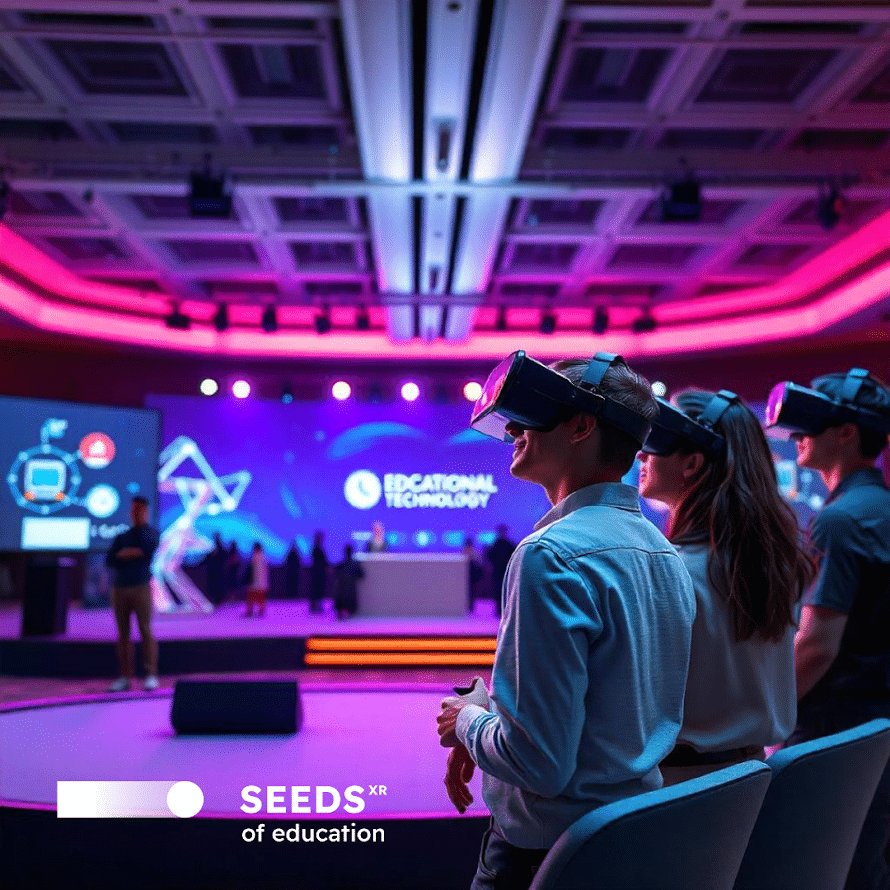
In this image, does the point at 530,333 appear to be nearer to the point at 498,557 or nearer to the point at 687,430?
the point at 498,557

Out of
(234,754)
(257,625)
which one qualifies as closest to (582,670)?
(234,754)

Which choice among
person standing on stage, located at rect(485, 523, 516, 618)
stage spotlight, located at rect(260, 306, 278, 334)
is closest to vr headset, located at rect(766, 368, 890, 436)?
person standing on stage, located at rect(485, 523, 516, 618)

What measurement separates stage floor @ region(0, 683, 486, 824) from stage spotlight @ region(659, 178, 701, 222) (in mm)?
3913

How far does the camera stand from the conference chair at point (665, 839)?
95cm

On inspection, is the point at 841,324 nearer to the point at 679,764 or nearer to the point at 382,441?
the point at 382,441

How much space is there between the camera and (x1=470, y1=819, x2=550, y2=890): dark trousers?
113 centimetres

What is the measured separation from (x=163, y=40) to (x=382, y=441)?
758 cm

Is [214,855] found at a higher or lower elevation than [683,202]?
lower

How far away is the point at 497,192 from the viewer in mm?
6508

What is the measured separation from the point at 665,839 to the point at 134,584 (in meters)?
5.98

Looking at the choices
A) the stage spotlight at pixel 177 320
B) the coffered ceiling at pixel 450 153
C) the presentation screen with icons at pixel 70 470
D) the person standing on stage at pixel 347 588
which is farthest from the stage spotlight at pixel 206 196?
the person standing on stage at pixel 347 588

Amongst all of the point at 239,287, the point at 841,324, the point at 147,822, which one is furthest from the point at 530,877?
the point at 239,287

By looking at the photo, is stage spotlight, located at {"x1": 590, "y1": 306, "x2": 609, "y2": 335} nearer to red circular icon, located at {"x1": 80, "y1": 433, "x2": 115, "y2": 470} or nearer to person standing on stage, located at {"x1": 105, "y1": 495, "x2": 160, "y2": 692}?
red circular icon, located at {"x1": 80, "y1": 433, "x2": 115, "y2": 470}

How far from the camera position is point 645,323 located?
10.7 m
